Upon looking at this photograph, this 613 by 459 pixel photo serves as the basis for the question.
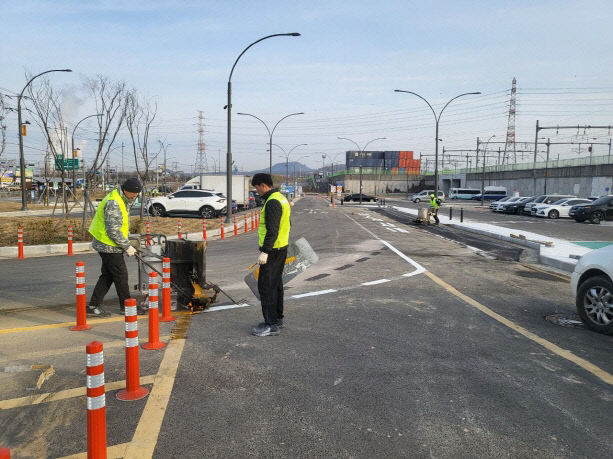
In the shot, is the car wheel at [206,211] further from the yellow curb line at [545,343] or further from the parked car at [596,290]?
the parked car at [596,290]

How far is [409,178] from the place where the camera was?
362 ft

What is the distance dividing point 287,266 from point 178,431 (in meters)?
3.14

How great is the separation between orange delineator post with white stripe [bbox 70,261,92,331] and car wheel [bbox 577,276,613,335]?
6186 mm

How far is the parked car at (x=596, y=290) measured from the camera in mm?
5590

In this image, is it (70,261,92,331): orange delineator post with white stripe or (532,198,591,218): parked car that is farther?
(532,198,591,218): parked car

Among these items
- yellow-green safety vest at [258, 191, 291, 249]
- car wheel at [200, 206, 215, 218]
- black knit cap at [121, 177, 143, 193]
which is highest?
black knit cap at [121, 177, 143, 193]

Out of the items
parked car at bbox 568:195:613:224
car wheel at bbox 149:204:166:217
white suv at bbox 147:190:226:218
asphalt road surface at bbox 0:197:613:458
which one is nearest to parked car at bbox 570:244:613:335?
asphalt road surface at bbox 0:197:613:458

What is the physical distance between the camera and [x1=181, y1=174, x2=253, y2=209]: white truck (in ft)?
114

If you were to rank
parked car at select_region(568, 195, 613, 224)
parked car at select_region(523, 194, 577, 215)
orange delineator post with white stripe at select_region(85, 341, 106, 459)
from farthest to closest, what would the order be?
parked car at select_region(523, 194, 577, 215), parked car at select_region(568, 195, 613, 224), orange delineator post with white stripe at select_region(85, 341, 106, 459)

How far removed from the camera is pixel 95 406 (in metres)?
2.73

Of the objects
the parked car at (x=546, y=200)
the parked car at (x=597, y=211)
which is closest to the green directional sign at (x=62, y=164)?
the parked car at (x=597, y=211)

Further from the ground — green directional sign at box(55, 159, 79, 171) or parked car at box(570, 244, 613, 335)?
green directional sign at box(55, 159, 79, 171)

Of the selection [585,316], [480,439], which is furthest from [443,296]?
[480,439]

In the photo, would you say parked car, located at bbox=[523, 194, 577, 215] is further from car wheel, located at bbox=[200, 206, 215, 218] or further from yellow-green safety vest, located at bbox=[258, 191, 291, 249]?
yellow-green safety vest, located at bbox=[258, 191, 291, 249]
